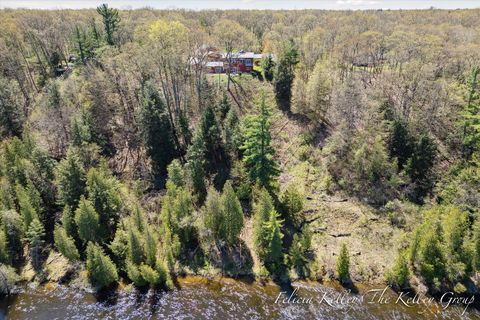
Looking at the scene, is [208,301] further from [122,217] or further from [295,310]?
[122,217]

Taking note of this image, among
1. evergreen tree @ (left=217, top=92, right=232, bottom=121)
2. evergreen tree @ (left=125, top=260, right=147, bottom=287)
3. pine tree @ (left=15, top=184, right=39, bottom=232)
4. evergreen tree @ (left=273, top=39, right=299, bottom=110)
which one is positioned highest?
evergreen tree @ (left=273, top=39, right=299, bottom=110)

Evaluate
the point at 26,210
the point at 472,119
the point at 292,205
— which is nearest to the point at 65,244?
the point at 26,210

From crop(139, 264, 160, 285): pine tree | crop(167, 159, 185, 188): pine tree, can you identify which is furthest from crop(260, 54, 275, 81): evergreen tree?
crop(139, 264, 160, 285): pine tree

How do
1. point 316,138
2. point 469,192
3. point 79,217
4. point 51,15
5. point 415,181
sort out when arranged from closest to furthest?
point 79,217, point 469,192, point 415,181, point 316,138, point 51,15

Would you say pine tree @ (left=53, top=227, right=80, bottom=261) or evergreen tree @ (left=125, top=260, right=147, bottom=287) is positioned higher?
pine tree @ (left=53, top=227, right=80, bottom=261)

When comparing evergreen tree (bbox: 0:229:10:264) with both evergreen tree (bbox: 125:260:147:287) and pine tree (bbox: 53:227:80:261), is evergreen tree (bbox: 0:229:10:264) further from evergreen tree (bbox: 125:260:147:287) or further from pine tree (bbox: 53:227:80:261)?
evergreen tree (bbox: 125:260:147:287)

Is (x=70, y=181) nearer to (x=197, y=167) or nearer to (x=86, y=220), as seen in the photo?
(x=86, y=220)

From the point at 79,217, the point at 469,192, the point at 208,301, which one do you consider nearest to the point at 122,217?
the point at 79,217
